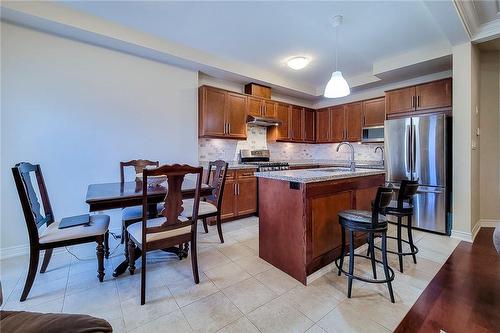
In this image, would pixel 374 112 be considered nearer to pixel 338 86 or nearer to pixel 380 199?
pixel 338 86

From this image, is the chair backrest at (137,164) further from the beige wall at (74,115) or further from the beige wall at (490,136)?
the beige wall at (490,136)

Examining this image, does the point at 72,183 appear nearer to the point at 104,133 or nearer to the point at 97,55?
the point at 104,133

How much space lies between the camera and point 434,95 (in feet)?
11.4

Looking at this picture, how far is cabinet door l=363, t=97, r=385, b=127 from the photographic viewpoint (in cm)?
437

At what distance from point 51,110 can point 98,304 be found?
2325 millimetres

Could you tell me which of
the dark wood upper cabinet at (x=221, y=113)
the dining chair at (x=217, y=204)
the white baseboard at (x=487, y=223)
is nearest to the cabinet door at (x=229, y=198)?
the dining chair at (x=217, y=204)

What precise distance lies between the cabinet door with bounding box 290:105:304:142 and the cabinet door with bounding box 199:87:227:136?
1.84 meters

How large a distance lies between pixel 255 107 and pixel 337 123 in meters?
2.04

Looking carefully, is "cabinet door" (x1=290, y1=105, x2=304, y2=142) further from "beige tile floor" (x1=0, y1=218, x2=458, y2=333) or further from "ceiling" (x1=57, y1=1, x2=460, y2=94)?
"beige tile floor" (x1=0, y1=218, x2=458, y2=333)

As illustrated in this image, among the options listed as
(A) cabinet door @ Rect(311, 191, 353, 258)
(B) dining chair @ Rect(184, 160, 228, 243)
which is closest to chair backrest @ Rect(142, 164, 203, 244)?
(B) dining chair @ Rect(184, 160, 228, 243)

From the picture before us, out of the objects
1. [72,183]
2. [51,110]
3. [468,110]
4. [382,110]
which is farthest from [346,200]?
[51,110]

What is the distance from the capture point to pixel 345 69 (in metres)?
4.22

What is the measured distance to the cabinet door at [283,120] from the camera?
4.86 meters

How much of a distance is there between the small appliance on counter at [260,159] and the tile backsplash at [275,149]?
13 cm
